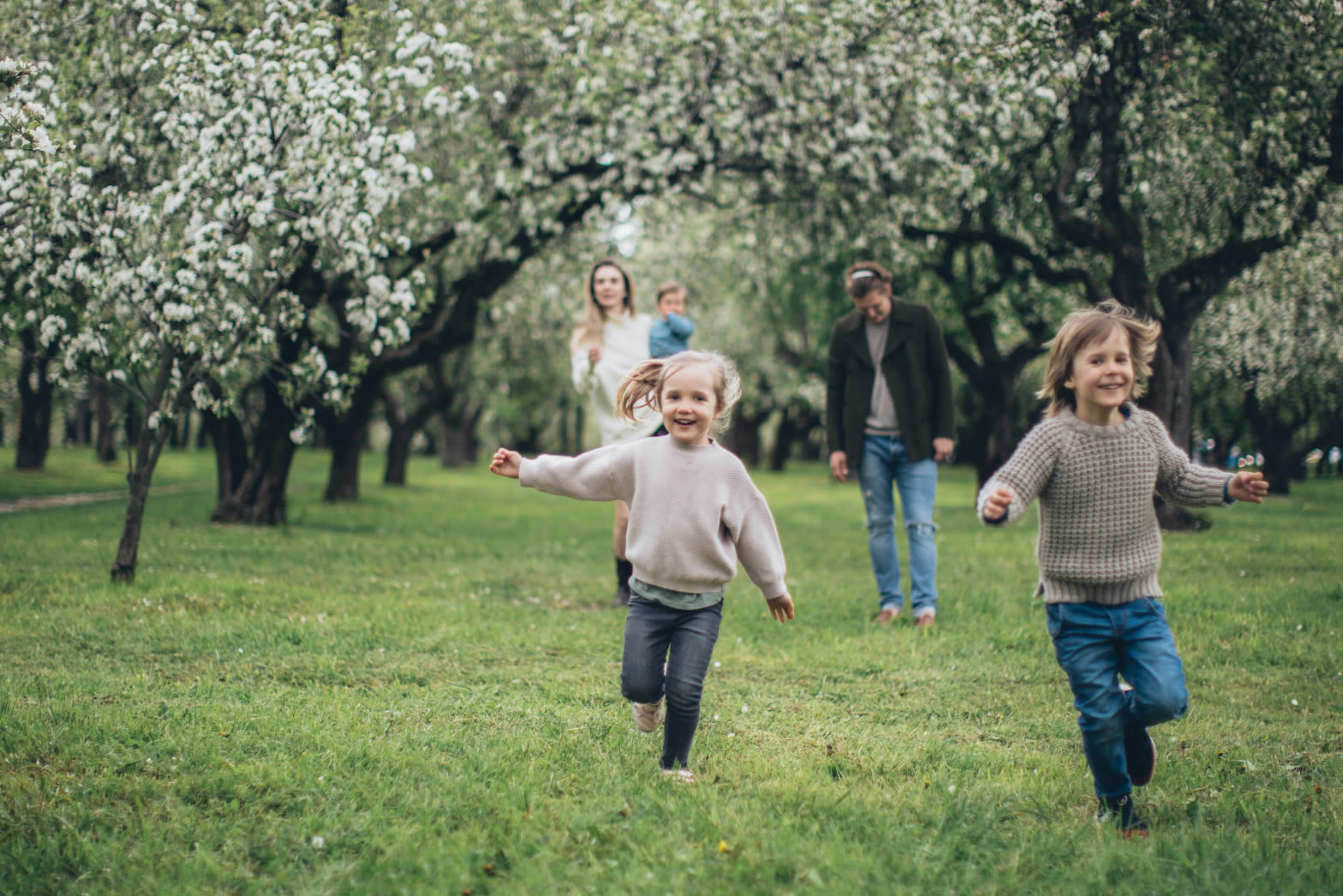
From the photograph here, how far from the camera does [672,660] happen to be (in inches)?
150

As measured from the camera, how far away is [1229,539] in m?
11.5

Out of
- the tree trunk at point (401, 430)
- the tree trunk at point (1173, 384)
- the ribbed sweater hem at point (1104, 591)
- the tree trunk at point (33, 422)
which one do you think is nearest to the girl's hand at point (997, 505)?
the ribbed sweater hem at point (1104, 591)

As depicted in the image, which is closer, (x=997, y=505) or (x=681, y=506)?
(x=997, y=505)

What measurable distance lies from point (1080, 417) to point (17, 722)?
4524 millimetres

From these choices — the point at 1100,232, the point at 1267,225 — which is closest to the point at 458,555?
the point at 1100,232

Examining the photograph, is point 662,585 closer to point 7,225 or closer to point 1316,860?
point 1316,860

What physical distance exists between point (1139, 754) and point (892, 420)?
142 inches

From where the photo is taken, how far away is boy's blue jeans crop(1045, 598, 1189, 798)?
3.34 meters

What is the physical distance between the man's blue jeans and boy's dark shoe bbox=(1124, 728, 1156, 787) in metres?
3.21

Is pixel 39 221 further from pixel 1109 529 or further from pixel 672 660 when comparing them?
pixel 1109 529

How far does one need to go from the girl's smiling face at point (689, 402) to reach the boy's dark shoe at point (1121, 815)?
1.98 m

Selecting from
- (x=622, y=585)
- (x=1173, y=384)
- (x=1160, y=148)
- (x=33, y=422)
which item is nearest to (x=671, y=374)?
(x=622, y=585)

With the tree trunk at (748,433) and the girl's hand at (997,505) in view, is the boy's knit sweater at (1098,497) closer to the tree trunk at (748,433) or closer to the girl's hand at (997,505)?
the girl's hand at (997,505)

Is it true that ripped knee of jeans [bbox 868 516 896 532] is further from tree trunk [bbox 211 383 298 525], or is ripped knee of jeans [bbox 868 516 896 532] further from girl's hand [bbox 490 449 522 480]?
tree trunk [bbox 211 383 298 525]
